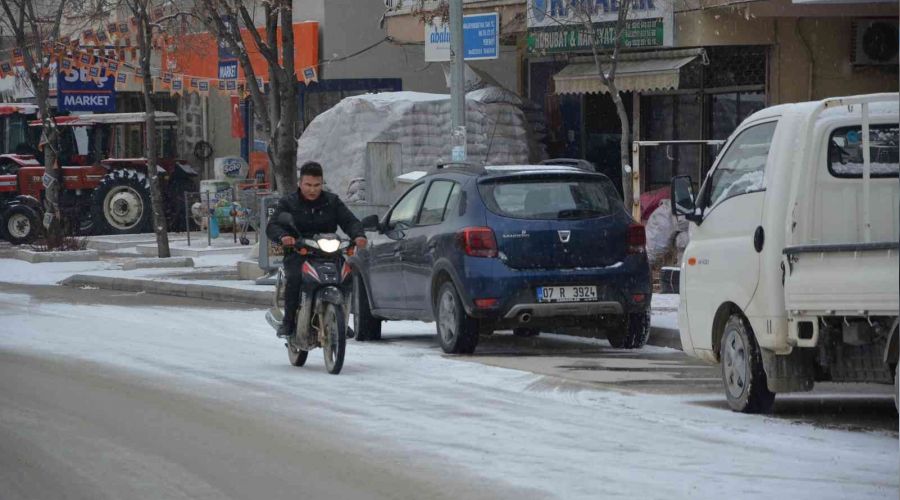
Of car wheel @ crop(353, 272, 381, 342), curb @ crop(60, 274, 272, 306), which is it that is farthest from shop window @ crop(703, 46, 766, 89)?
car wheel @ crop(353, 272, 381, 342)

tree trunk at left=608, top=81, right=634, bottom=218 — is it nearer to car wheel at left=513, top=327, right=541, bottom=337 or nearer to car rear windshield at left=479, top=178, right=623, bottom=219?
car wheel at left=513, top=327, right=541, bottom=337

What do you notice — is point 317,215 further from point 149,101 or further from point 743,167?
point 149,101

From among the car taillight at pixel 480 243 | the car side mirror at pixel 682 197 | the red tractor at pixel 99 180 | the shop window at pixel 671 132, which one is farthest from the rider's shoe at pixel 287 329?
the red tractor at pixel 99 180

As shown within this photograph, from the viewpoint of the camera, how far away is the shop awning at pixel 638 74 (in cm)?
2341

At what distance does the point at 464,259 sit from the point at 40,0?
35.9 metres

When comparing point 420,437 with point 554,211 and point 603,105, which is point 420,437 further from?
point 603,105

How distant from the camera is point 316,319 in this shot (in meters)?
13.0

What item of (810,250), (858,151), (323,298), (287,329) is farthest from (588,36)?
(810,250)

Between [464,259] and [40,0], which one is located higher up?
[40,0]

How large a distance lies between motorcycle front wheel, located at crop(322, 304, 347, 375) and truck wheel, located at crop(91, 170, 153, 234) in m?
24.0

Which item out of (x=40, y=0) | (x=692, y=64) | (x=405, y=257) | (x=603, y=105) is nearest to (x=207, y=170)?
(x=40, y=0)

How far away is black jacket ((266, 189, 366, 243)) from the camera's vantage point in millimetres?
13094

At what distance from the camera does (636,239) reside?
14.1 m

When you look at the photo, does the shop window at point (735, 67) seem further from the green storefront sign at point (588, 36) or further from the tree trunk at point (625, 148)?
the tree trunk at point (625, 148)
